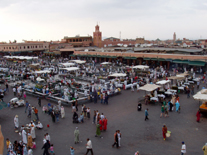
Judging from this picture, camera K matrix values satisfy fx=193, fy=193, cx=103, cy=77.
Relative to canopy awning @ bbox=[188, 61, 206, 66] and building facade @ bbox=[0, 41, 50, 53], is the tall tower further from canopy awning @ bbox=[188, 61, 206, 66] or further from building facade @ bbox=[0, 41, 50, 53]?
canopy awning @ bbox=[188, 61, 206, 66]

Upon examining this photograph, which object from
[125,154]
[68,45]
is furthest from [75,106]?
[68,45]

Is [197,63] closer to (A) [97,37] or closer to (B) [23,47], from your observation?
(A) [97,37]

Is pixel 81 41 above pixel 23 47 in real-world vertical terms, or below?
above

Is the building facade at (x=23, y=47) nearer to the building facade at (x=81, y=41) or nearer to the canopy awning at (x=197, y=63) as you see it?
the building facade at (x=81, y=41)

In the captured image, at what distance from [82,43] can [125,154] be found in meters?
56.2

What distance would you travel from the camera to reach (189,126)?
10820 mm

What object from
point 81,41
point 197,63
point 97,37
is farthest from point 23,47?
point 197,63

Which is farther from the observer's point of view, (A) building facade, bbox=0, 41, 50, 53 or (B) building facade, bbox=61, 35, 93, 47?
(B) building facade, bbox=61, 35, 93, 47

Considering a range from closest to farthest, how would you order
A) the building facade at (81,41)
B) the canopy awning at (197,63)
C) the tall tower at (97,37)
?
the canopy awning at (197,63) < the building facade at (81,41) < the tall tower at (97,37)

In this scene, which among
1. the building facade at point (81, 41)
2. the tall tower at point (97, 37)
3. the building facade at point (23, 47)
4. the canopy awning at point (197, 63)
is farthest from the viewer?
the tall tower at point (97, 37)

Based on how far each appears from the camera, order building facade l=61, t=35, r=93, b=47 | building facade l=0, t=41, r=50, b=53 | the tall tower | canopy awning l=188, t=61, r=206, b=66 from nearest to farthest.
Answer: canopy awning l=188, t=61, r=206, b=66 < building facade l=0, t=41, r=50, b=53 < building facade l=61, t=35, r=93, b=47 < the tall tower

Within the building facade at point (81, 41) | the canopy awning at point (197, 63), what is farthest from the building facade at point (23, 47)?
the canopy awning at point (197, 63)

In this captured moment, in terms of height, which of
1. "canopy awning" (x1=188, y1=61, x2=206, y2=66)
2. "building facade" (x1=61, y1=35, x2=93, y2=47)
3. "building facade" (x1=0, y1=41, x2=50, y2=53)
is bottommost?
"canopy awning" (x1=188, y1=61, x2=206, y2=66)

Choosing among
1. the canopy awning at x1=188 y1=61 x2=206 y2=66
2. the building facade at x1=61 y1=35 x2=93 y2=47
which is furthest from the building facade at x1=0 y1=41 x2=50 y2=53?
the canopy awning at x1=188 y1=61 x2=206 y2=66
